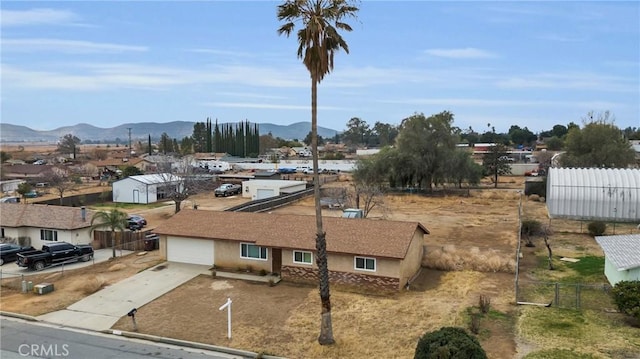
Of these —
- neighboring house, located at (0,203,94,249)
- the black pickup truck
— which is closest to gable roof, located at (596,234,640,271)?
the black pickup truck

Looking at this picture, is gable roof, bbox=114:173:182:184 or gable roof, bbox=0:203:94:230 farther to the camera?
gable roof, bbox=114:173:182:184

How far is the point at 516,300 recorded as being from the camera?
22.3m

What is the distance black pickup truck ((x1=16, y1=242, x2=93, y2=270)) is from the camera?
1147 inches

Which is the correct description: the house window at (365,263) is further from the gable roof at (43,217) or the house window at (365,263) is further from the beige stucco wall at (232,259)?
the gable roof at (43,217)

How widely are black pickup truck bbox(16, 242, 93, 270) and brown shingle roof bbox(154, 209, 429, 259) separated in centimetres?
542

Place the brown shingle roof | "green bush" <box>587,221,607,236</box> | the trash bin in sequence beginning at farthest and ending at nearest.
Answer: "green bush" <box>587,221,607,236</box>, the trash bin, the brown shingle roof

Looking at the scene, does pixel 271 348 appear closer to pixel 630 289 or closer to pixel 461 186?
pixel 630 289

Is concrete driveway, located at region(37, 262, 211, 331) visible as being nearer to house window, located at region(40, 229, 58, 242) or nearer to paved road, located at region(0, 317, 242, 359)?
paved road, located at region(0, 317, 242, 359)

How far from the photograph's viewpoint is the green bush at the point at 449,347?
14133 mm

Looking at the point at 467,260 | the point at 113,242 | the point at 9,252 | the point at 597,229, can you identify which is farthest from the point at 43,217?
the point at 597,229

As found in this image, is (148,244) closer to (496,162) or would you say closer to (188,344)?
(188,344)

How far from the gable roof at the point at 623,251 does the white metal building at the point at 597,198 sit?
61.4 feet

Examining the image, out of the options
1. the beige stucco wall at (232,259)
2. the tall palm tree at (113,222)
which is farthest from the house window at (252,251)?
the tall palm tree at (113,222)

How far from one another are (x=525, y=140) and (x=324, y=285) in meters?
176
